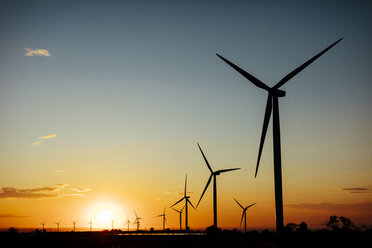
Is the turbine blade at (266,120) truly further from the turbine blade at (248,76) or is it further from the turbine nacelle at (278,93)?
the turbine blade at (248,76)

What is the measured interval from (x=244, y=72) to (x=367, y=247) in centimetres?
3042

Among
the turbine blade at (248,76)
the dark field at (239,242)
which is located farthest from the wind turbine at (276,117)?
the dark field at (239,242)

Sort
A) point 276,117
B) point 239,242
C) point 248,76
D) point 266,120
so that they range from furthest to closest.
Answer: point 239,242
point 248,76
point 266,120
point 276,117

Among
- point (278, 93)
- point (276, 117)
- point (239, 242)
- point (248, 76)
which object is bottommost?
point (239, 242)

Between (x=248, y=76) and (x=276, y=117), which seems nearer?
(x=276, y=117)

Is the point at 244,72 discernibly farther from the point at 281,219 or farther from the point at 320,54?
the point at 281,219

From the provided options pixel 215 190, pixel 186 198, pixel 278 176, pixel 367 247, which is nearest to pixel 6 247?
pixel 215 190

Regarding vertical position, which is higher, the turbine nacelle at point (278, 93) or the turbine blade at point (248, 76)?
the turbine blade at point (248, 76)

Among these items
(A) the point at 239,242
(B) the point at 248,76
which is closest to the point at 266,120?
(B) the point at 248,76

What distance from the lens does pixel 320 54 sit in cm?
5578

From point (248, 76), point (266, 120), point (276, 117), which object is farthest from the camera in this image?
point (248, 76)

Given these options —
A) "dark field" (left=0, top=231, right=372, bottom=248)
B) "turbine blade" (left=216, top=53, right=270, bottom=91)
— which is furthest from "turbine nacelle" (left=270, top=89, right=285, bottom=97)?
"dark field" (left=0, top=231, right=372, bottom=248)

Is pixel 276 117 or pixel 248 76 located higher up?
pixel 248 76

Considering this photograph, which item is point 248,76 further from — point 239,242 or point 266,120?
point 239,242
